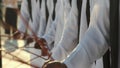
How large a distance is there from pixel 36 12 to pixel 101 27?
58cm

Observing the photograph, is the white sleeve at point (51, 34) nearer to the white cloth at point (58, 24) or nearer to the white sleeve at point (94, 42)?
the white cloth at point (58, 24)

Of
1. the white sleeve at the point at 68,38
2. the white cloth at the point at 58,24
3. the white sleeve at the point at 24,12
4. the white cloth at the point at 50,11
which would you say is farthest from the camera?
the white sleeve at the point at 24,12

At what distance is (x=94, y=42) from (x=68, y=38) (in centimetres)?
16

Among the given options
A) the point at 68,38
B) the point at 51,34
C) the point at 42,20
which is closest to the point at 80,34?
the point at 68,38

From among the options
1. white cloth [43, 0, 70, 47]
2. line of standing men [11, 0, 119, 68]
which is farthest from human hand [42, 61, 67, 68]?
white cloth [43, 0, 70, 47]

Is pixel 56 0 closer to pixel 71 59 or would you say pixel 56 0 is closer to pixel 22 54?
pixel 22 54

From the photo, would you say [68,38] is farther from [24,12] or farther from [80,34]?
[24,12]

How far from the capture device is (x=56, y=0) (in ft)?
3.24

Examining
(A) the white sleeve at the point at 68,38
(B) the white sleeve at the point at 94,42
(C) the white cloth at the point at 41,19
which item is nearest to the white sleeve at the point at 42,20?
(C) the white cloth at the point at 41,19

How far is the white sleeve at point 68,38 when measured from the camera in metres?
0.73

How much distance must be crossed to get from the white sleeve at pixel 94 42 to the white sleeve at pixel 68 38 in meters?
0.14

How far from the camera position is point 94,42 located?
58 cm

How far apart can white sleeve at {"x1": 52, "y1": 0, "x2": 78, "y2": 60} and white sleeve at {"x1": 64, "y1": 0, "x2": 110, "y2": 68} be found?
0.14 m

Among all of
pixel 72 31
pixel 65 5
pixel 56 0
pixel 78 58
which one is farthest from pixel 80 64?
pixel 56 0
